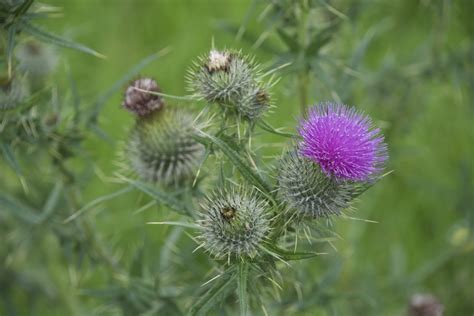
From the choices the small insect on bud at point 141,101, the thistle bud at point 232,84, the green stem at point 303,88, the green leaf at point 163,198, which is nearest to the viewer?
the thistle bud at point 232,84

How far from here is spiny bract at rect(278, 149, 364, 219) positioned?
101 inches

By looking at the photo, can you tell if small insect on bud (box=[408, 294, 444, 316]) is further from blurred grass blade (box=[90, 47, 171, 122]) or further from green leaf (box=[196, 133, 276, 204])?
blurred grass blade (box=[90, 47, 171, 122])

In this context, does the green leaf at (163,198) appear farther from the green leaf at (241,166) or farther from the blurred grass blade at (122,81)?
the blurred grass blade at (122,81)

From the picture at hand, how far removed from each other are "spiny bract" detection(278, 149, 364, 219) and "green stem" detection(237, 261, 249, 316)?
319 millimetres

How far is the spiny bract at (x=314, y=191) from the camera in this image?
2.55 m

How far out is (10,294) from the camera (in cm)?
441

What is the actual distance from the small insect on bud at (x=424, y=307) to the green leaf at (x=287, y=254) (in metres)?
1.50

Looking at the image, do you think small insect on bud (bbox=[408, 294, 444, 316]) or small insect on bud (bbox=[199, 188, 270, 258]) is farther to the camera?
small insect on bud (bbox=[408, 294, 444, 316])

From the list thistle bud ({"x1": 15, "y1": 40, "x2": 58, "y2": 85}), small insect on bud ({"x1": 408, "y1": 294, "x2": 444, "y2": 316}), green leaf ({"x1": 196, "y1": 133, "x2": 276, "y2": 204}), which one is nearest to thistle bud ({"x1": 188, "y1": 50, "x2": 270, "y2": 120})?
green leaf ({"x1": 196, "y1": 133, "x2": 276, "y2": 204})

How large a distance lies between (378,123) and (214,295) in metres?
2.18

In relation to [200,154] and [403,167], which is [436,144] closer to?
[403,167]

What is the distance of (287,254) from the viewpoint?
2.40 metres

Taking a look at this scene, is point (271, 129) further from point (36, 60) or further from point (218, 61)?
point (36, 60)

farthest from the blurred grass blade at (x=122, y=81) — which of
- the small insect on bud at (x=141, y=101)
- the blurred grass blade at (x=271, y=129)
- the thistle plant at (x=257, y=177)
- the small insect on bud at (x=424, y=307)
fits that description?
the small insect on bud at (x=424, y=307)
